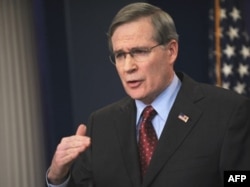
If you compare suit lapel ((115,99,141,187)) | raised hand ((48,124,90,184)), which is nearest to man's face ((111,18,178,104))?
suit lapel ((115,99,141,187))

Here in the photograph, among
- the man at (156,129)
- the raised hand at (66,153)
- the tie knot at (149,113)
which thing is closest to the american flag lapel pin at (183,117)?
the man at (156,129)

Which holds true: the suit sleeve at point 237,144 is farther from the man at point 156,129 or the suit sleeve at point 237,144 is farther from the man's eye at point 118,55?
the man's eye at point 118,55

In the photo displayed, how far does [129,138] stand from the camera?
1.71m

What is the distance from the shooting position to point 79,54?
3.90 meters

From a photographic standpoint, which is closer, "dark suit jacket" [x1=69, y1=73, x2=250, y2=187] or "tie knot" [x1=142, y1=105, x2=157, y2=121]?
"dark suit jacket" [x1=69, y1=73, x2=250, y2=187]

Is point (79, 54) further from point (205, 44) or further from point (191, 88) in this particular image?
point (191, 88)

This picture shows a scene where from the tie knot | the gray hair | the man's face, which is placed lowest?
the tie knot

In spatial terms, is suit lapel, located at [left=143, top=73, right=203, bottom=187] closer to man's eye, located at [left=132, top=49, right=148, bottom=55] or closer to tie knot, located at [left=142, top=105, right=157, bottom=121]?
tie knot, located at [left=142, top=105, right=157, bottom=121]

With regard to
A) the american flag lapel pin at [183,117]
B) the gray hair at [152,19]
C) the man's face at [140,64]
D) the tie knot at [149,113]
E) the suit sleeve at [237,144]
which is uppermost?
the gray hair at [152,19]

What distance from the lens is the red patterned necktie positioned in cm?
163

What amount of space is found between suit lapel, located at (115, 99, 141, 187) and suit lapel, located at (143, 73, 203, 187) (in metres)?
0.07

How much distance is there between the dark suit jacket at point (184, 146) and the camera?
1.54m

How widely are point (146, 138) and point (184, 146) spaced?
147 mm

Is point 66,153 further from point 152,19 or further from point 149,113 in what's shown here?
point 152,19
